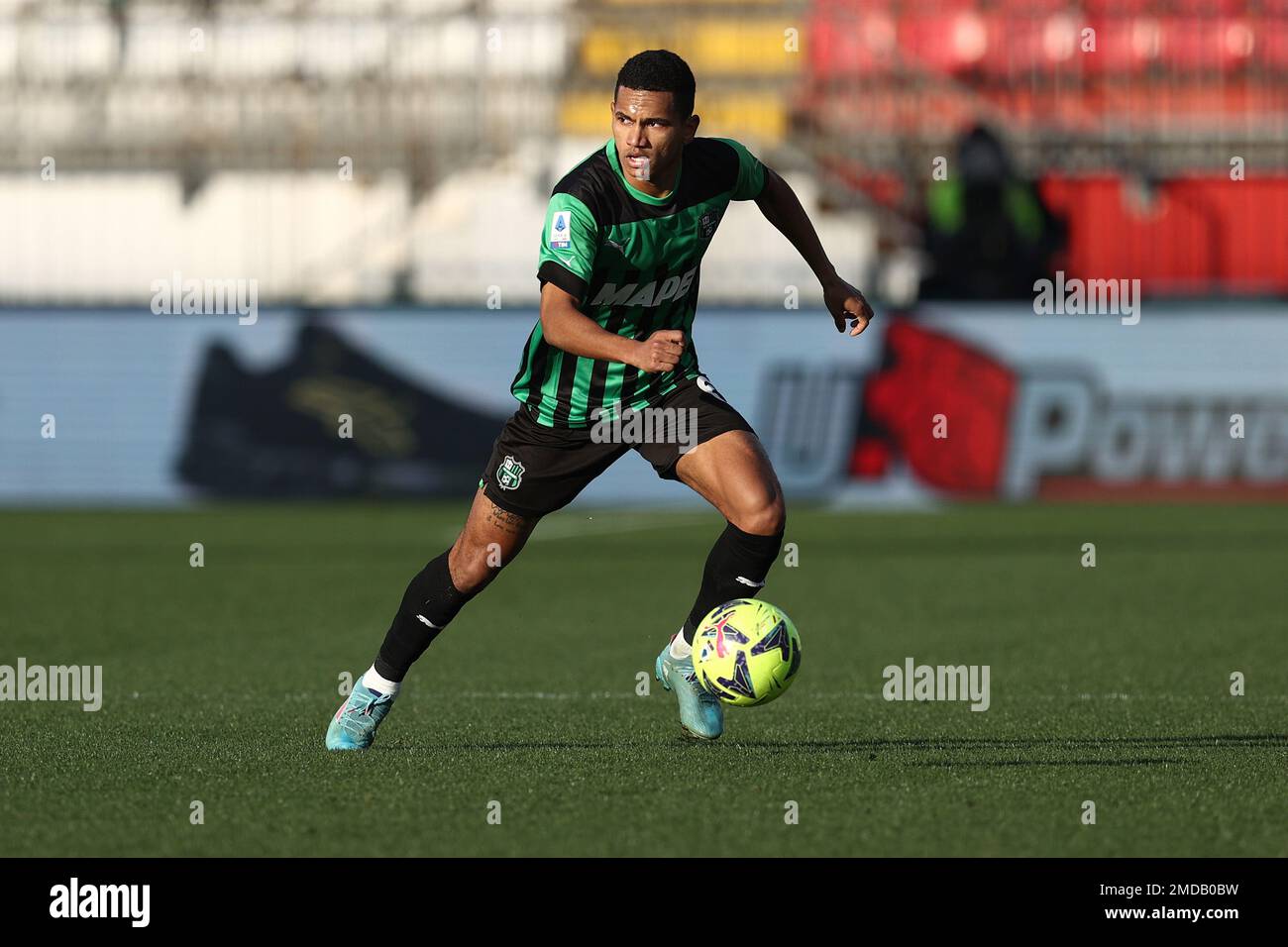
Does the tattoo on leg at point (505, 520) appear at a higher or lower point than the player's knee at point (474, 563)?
higher

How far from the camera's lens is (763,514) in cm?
645

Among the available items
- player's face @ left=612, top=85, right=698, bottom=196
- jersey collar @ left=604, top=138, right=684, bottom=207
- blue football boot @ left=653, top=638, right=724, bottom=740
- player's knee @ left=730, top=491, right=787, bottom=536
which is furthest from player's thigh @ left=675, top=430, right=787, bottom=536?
player's face @ left=612, top=85, right=698, bottom=196

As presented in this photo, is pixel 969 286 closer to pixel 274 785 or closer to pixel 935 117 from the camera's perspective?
pixel 935 117

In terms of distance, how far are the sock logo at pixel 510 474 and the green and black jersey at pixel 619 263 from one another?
0.56ft

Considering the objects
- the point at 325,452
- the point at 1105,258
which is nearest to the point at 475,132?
the point at 325,452

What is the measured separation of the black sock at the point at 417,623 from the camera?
6.68m

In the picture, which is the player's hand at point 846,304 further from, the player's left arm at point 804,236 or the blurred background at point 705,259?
the blurred background at point 705,259

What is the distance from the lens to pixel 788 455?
2194cm

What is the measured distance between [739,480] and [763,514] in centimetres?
13

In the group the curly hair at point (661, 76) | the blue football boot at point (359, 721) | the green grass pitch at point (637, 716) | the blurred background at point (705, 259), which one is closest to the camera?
the green grass pitch at point (637, 716)

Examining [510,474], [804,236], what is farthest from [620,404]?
[804,236]

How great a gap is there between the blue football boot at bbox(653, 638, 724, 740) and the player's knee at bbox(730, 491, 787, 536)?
56cm

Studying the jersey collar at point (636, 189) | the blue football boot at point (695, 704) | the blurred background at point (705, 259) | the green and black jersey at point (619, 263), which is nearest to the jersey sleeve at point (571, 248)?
the green and black jersey at point (619, 263)

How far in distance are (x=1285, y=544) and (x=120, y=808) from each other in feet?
41.3
